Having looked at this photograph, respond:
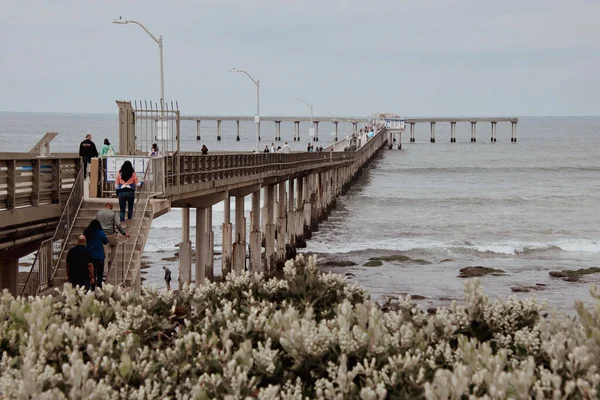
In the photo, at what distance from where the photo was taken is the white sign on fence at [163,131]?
22.0 meters

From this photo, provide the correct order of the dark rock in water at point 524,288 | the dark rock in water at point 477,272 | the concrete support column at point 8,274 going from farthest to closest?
the dark rock in water at point 477,272, the dark rock in water at point 524,288, the concrete support column at point 8,274

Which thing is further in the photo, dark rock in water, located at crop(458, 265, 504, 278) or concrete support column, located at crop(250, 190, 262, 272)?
dark rock in water, located at crop(458, 265, 504, 278)

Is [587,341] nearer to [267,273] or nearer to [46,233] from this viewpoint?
[46,233]

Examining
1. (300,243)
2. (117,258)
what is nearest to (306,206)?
(300,243)

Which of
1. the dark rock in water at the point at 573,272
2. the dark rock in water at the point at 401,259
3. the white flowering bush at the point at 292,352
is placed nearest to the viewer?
the white flowering bush at the point at 292,352

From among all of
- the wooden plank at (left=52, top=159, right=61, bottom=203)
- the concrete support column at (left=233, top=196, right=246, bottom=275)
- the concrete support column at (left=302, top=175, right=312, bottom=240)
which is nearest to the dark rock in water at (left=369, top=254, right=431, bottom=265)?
the concrete support column at (left=302, top=175, right=312, bottom=240)

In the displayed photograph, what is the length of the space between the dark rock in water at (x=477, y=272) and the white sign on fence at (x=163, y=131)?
17828mm

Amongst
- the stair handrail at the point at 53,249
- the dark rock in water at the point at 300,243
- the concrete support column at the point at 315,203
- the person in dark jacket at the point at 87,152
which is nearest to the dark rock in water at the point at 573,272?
the dark rock in water at the point at 300,243

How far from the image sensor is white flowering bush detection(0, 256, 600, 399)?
6.30 metres

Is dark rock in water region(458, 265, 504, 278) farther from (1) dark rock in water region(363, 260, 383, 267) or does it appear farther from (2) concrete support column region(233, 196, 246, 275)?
(2) concrete support column region(233, 196, 246, 275)

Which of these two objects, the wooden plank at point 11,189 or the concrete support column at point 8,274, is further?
the concrete support column at point 8,274

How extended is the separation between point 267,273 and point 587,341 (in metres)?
30.2

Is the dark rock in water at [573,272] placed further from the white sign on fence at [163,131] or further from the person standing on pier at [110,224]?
the person standing on pier at [110,224]

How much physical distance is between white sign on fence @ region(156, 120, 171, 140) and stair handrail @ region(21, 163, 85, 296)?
5.25m
